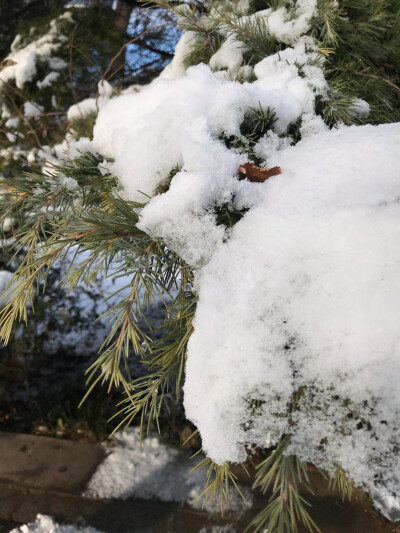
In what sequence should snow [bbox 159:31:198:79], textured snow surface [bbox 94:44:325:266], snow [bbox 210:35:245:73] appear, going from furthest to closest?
snow [bbox 159:31:198:79] → snow [bbox 210:35:245:73] → textured snow surface [bbox 94:44:325:266]

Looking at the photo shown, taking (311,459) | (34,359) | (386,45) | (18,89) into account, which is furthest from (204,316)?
(34,359)

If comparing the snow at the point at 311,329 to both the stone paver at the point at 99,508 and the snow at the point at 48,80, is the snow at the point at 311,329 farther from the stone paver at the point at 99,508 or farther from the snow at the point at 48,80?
the snow at the point at 48,80

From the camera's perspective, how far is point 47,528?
2.19m

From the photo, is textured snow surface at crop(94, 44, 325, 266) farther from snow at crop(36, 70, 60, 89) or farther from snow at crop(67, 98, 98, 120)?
snow at crop(36, 70, 60, 89)

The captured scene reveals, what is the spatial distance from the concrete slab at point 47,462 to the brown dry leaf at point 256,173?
2.48 m

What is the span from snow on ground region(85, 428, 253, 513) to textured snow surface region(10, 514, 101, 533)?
22 centimetres

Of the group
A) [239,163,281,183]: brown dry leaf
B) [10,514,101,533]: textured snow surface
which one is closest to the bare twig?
[239,163,281,183]: brown dry leaf

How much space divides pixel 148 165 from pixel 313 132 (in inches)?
16.9

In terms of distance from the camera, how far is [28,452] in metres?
2.77

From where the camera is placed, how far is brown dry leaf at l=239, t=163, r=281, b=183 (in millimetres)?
830

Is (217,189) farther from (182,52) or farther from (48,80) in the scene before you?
(48,80)

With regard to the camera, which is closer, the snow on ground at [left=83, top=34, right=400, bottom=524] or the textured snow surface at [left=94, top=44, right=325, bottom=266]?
the snow on ground at [left=83, top=34, right=400, bottom=524]

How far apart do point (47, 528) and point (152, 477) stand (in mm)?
691

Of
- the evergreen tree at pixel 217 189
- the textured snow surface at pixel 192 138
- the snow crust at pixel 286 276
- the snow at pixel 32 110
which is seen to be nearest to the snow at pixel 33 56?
the snow at pixel 32 110
